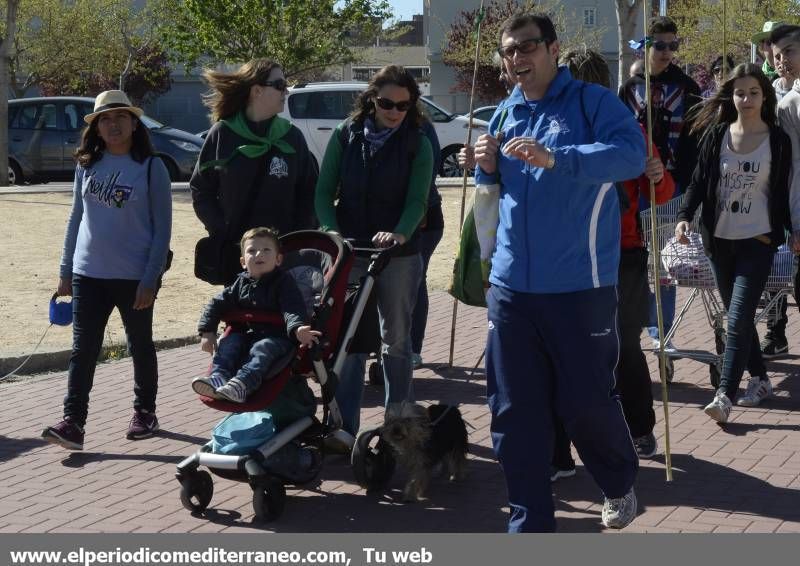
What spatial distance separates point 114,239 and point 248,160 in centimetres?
89

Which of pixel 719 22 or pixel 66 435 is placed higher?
pixel 719 22

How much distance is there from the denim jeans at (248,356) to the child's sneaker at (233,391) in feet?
0.09

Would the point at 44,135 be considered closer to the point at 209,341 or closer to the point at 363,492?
the point at 209,341

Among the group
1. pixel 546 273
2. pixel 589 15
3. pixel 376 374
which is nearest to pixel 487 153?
pixel 546 273

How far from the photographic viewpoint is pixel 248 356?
6.09 metres

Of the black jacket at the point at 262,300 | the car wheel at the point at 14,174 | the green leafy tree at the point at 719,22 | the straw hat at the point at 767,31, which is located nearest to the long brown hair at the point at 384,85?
the black jacket at the point at 262,300

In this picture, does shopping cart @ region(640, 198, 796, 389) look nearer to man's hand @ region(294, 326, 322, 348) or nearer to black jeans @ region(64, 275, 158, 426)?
man's hand @ region(294, 326, 322, 348)

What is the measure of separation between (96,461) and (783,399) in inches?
162

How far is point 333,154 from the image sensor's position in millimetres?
6852

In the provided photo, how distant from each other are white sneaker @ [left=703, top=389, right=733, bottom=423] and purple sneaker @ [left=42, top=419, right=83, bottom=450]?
3453 mm

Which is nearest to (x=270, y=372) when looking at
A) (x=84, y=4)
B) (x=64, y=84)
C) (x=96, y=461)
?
(x=96, y=461)

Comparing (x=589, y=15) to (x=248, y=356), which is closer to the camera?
(x=248, y=356)

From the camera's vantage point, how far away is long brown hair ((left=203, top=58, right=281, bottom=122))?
705cm

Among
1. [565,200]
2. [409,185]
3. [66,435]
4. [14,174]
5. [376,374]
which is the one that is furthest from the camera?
[14,174]
